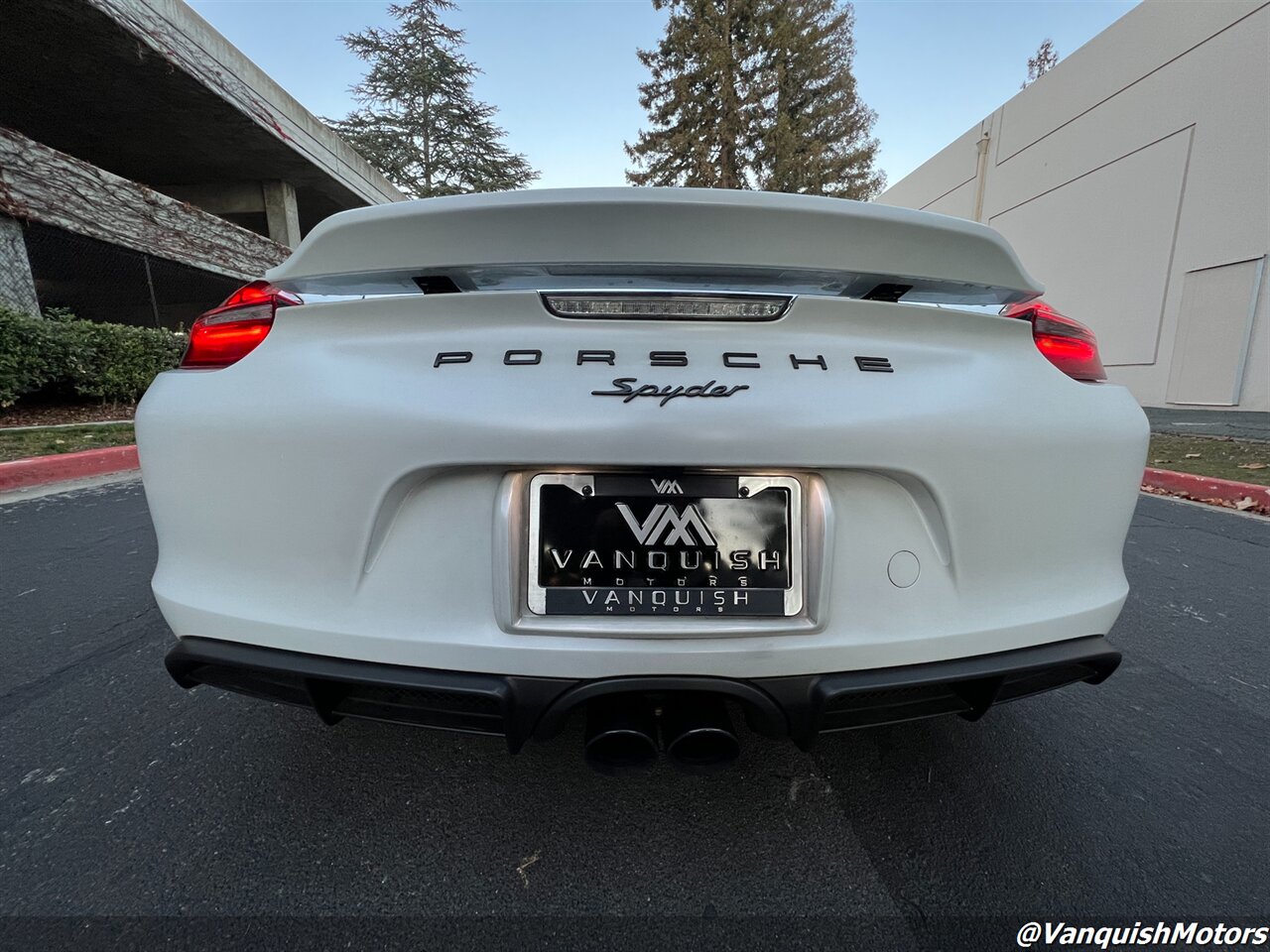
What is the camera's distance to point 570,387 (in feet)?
3.02

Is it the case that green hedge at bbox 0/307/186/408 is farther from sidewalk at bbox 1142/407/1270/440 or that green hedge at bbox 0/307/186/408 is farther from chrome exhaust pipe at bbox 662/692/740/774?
sidewalk at bbox 1142/407/1270/440

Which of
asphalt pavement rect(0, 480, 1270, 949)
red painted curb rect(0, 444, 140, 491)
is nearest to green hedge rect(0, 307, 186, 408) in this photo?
red painted curb rect(0, 444, 140, 491)

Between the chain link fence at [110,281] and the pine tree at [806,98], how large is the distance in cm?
1710

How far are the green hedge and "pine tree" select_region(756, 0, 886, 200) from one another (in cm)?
1829

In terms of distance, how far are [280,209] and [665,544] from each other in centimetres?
1796

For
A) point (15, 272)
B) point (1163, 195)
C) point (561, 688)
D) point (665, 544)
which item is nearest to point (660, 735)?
point (561, 688)

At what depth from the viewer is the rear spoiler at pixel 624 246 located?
1.03 meters

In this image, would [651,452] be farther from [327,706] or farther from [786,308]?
[327,706]

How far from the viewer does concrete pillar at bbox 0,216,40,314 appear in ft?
22.2

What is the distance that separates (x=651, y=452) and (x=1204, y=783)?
1515mm

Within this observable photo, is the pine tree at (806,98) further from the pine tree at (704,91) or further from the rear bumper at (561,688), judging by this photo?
the rear bumper at (561,688)

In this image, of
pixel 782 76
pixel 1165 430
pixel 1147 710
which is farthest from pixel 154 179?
pixel 1165 430

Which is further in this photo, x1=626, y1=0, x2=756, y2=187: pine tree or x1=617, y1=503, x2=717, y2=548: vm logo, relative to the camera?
x1=626, y1=0, x2=756, y2=187: pine tree

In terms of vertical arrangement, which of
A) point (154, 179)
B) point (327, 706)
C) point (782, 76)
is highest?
point (782, 76)
